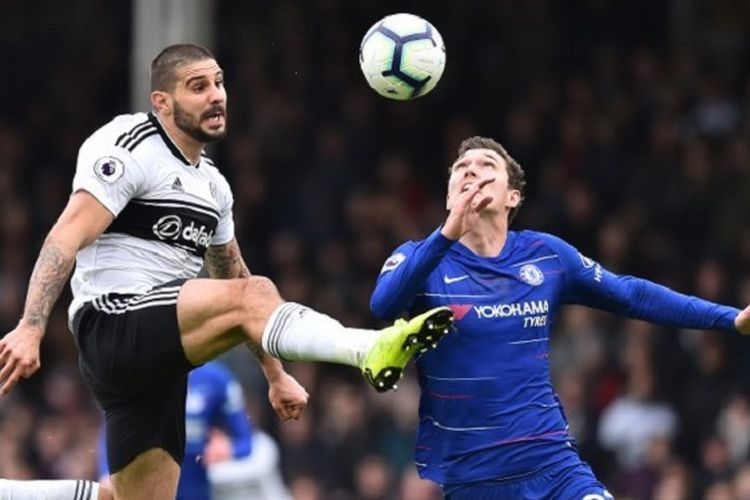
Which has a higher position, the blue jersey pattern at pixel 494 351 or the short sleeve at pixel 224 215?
the short sleeve at pixel 224 215

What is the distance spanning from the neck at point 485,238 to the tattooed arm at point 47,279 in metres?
1.57

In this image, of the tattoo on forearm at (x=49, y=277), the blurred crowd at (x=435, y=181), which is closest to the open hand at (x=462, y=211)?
the tattoo on forearm at (x=49, y=277)

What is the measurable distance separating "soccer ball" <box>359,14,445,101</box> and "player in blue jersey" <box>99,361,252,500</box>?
2631 millimetres

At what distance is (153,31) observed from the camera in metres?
14.8

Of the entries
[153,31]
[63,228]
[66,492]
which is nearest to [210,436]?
[66,492]

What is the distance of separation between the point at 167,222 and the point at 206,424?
2894mm

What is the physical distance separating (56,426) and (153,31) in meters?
3.21

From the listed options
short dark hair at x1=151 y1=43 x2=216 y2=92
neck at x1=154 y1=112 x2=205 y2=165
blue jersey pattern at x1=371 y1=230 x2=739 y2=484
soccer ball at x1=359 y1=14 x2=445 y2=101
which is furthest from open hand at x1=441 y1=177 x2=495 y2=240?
short dark hair at x1=151 y1=43 x2=216 y2=92

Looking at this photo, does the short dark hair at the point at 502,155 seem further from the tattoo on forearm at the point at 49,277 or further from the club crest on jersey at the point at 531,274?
the tattoo on forearm at the point at 49,277

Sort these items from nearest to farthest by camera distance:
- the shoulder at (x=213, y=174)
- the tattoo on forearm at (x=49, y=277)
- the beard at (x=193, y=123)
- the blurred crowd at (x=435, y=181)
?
1. the tattoo on forearm at (x=49, y=277)
2. the beard at (x=193, y=123)
3. the shoulder at (x=213, y=174)
4. the blurred crowd at (x=435, y=181)

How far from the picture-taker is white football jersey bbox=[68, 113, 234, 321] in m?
7.91

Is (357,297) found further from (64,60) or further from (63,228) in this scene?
(63,228)

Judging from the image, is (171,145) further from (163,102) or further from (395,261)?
(395,261)

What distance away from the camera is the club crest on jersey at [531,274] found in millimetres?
8337
